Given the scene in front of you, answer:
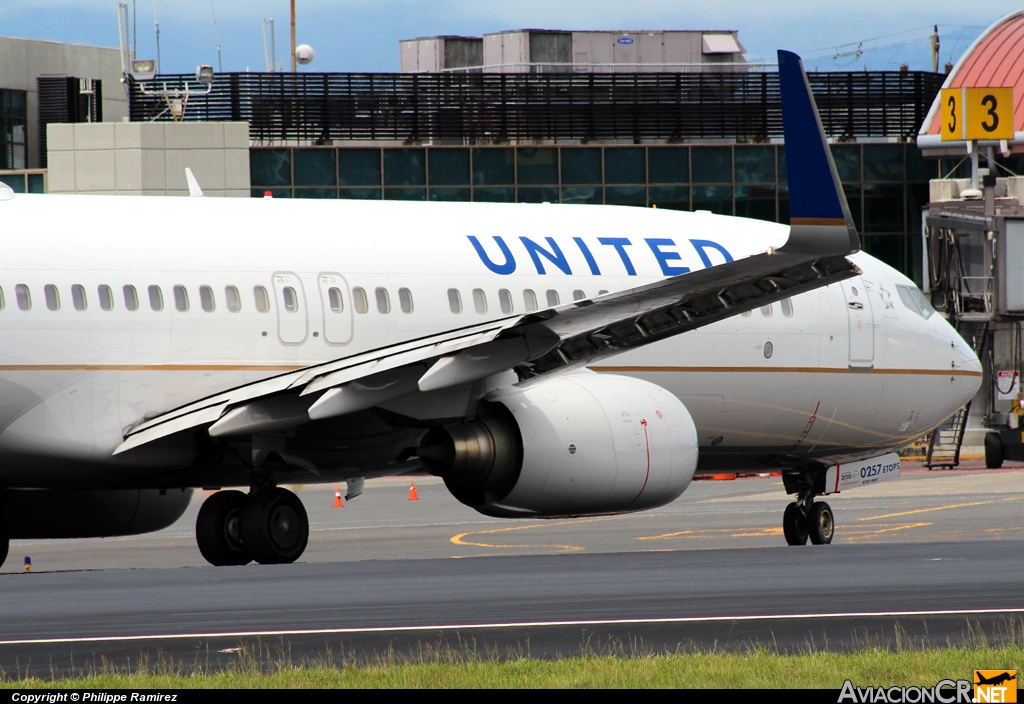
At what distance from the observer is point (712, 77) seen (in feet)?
181

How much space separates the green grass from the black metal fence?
4227 cm

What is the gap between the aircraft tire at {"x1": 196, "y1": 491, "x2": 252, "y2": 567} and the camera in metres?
16.7


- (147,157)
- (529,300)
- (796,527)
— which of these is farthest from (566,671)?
(147,157)

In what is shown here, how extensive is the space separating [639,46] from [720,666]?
6693cm

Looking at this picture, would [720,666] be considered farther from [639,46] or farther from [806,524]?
[639,46]

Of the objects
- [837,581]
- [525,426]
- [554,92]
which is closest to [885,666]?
[837,581]

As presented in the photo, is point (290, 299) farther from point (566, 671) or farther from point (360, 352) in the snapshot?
point (566, 671)

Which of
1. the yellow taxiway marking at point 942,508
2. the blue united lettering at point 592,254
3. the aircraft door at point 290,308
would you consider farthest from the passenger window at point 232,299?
the yellow taxiway marking at point 942,508

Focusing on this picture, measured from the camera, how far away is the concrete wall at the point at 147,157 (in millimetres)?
37625

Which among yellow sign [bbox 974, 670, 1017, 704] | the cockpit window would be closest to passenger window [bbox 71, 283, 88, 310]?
yellow sign [bbox 974, 670, 1017, 704]

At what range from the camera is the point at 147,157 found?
123ft

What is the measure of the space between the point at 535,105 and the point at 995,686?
1808 inches

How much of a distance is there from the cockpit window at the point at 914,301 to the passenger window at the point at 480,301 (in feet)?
19.5

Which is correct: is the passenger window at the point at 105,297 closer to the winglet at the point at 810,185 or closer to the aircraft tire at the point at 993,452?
the winglet at the point at 810,185
